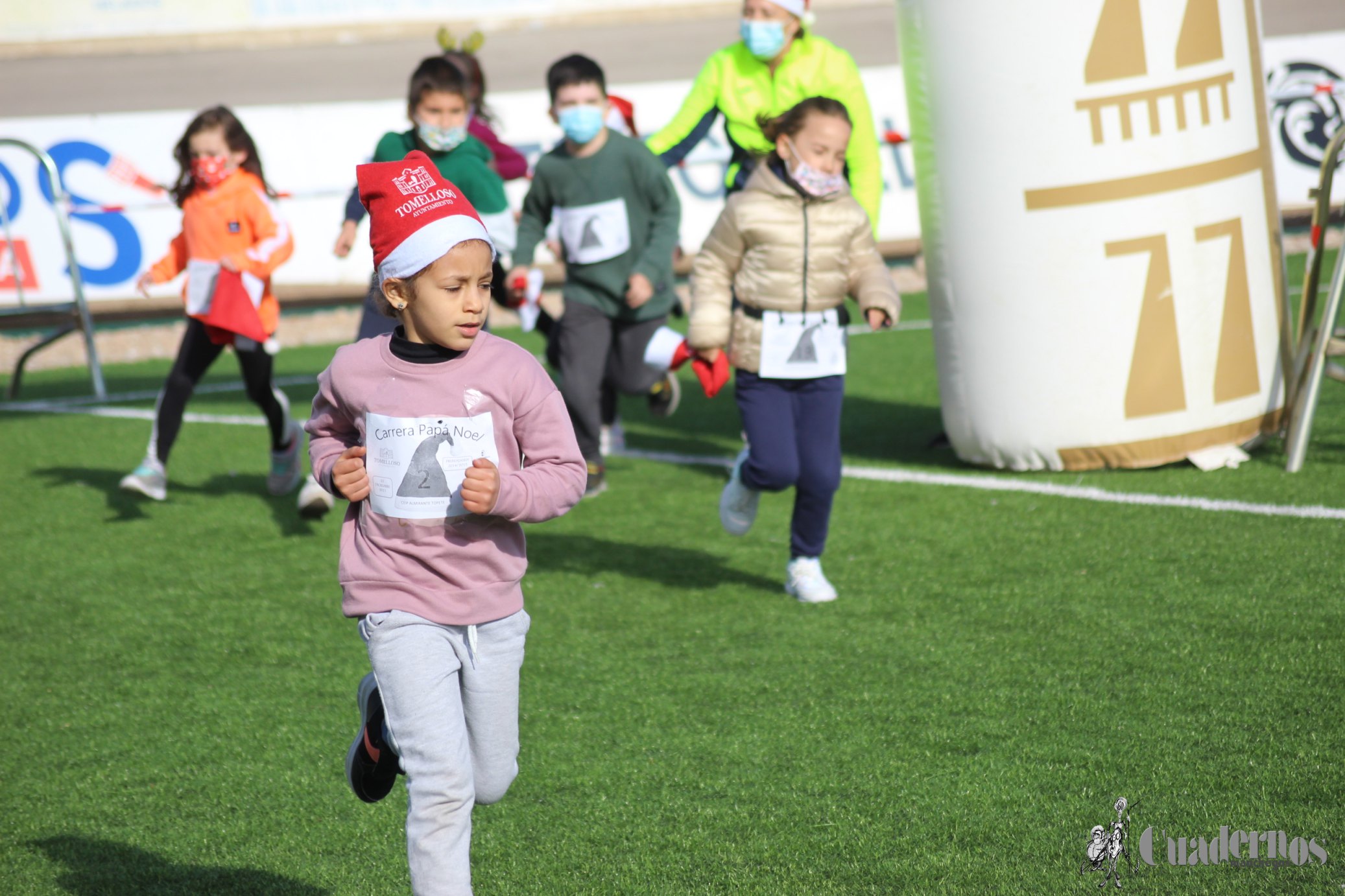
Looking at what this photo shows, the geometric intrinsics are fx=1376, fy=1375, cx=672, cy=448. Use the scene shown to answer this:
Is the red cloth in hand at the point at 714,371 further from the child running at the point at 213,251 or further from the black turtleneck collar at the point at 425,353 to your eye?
the child running at the point at 213,251

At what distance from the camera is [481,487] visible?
8.52 ft

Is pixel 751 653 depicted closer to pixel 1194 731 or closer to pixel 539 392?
pixel 1194 731

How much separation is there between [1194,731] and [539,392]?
2037 mm

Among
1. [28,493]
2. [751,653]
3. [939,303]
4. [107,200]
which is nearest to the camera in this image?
[751,653]

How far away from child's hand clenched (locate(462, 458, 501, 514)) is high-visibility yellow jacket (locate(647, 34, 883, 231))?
12.7 feet

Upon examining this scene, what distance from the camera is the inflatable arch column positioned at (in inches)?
235

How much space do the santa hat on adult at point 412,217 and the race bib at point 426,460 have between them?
320 millimetres

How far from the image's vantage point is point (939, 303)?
258 inches

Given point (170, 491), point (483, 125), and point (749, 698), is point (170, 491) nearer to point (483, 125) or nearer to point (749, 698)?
point (483, 125)

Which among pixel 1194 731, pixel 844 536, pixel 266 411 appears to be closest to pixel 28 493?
pixel 266 411

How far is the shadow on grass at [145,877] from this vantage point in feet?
10.3

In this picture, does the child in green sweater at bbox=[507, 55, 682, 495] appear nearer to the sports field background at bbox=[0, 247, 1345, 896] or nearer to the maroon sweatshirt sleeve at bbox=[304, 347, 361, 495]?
the sports field background at bbox=[0, 247, 1345, 896]

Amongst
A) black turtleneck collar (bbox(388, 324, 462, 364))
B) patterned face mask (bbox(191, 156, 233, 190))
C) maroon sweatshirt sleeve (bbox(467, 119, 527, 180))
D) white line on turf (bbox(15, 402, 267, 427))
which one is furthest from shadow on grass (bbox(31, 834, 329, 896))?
white line on turf (bbox(15, 402, 267, 427))

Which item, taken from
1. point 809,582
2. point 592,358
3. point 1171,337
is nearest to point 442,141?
point 592,358
